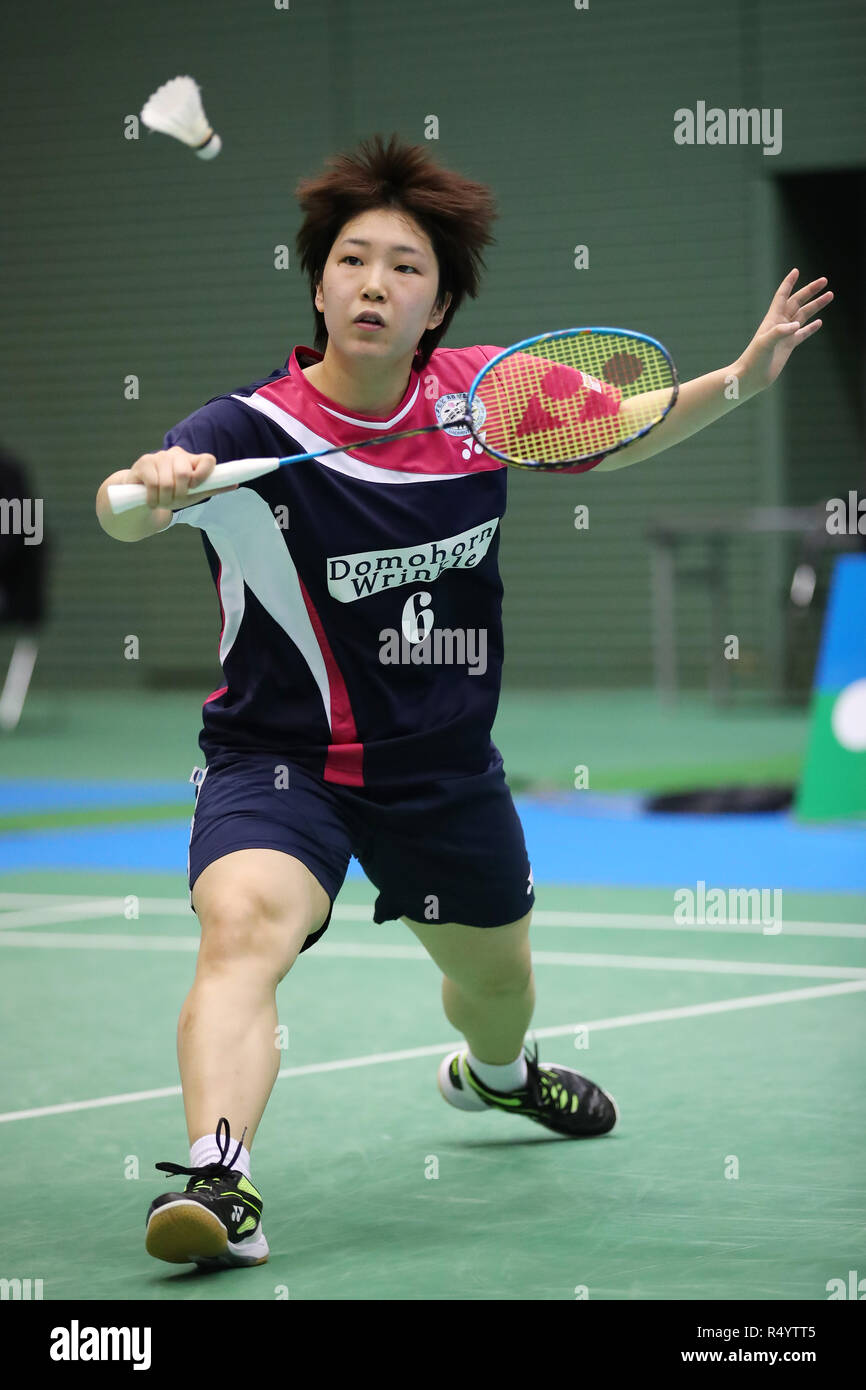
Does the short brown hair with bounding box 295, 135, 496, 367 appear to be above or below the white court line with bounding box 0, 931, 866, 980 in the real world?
above

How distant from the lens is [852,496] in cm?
1489

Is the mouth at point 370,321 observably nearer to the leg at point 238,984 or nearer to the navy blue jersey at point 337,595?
the navy blue jersey at point 337,595

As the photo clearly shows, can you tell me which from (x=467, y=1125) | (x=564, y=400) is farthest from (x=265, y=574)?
(x=467, y=1125)

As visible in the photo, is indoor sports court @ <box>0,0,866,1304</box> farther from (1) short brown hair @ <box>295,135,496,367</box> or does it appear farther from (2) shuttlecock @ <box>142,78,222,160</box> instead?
(2) shuttlecock @ <box>142,78,222,160</box>

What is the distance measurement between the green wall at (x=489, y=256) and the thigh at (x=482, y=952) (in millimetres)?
11909

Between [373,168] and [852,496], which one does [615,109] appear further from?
[373,168]

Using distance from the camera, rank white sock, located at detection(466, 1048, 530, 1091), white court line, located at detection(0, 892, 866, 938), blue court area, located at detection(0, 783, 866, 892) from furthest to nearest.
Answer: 1. blue court area, located at detection(0, 783, 866, 892)
2. white court line, located at detection(0, 892, 866, 938)
3. white sock, located at detection(466, 1048, 530, 1091)

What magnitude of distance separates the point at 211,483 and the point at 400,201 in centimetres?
83

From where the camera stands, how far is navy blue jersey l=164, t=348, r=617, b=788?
145 inches

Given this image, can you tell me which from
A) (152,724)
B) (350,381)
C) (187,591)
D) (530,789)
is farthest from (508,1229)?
(187,591)

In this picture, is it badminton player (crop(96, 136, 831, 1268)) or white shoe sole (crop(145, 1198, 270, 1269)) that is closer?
white shoe sole (crop(145, 1198, 270, 1269))

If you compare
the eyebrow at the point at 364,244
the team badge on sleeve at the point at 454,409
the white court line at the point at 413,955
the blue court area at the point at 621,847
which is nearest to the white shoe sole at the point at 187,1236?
the team badge on sleeve at the point at 454,409

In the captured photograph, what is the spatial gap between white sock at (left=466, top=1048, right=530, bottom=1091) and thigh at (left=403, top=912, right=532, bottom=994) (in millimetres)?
285

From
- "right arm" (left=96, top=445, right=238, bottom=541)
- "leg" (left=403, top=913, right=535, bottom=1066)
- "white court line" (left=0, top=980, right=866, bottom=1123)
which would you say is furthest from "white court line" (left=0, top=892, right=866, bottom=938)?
"right arm" (left=96, top=445, right=238, bottom=541)
